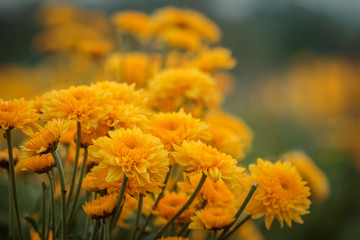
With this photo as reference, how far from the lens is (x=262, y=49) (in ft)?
23.0

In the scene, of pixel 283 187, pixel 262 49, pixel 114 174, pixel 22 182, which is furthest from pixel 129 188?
pixel 262 49

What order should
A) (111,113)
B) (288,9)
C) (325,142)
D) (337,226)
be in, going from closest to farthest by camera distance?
1. (111,113)
2. (337,226)
3. (325,142)
4. (288,9)

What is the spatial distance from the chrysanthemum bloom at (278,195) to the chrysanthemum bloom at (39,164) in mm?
438

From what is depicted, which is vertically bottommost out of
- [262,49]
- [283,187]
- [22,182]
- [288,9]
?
[22,182]

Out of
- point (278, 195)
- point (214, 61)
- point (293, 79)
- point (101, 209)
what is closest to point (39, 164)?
point (101, 209)

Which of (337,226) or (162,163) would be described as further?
(337,226)

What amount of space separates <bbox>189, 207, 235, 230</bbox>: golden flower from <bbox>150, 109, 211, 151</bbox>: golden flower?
0.16 metres

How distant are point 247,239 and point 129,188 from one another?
1143 millimetres

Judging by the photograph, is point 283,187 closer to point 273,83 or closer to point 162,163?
point 162,163

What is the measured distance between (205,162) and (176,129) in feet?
0.46

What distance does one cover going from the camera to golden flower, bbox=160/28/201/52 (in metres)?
1.42

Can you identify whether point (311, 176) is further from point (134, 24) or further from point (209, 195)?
point (134, 24)

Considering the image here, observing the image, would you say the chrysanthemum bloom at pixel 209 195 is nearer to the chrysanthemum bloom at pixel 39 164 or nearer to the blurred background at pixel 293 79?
the chrysanthemum bloom at pixel 39 164

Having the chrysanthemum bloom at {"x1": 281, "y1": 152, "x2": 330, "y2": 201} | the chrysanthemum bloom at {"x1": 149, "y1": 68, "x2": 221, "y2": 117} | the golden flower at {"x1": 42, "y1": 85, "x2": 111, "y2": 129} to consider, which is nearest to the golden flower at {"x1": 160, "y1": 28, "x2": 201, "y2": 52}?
the chrysanthemum bloom at {"x1": 149, "y1": 68, "x2": 221, "y2": 117}
